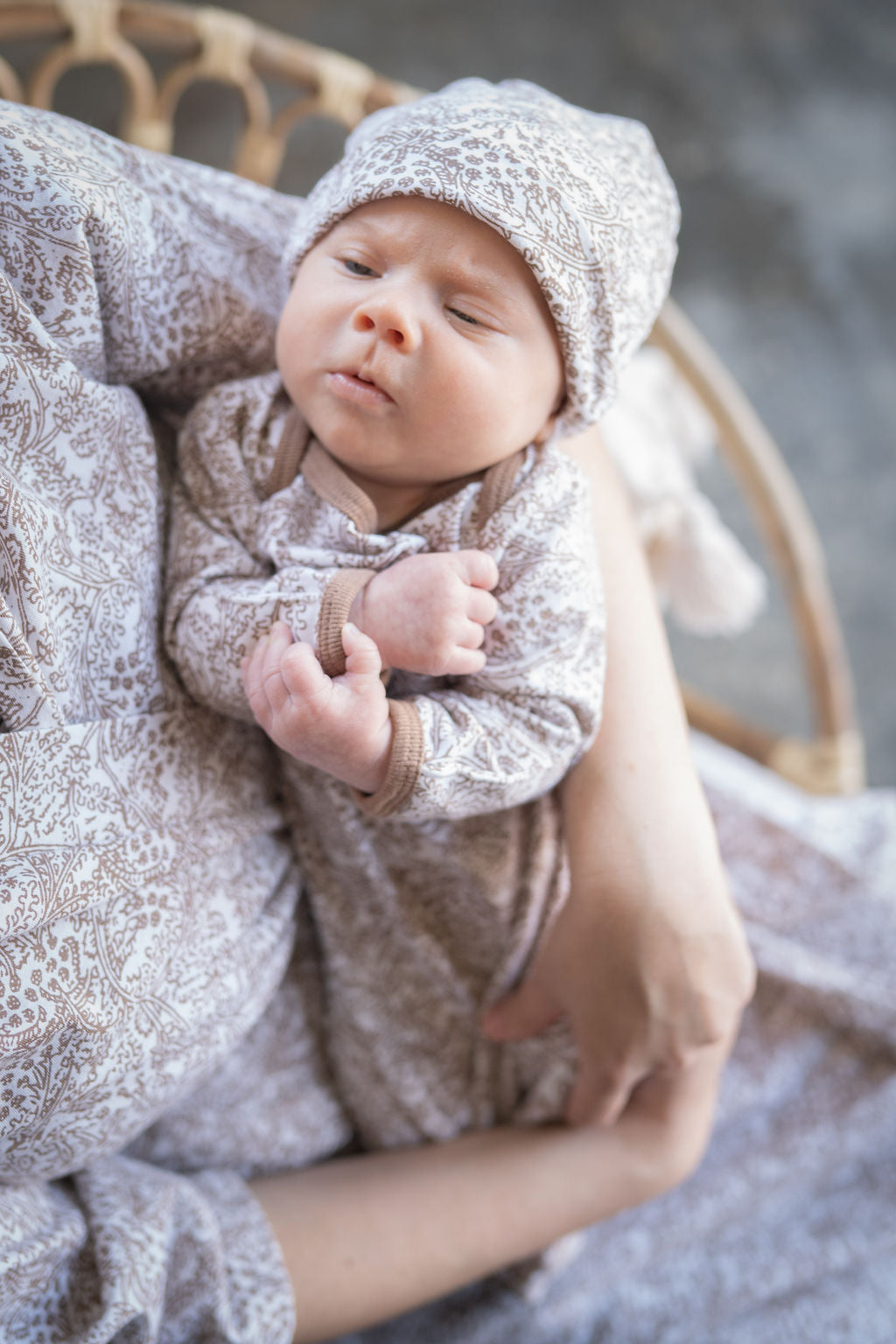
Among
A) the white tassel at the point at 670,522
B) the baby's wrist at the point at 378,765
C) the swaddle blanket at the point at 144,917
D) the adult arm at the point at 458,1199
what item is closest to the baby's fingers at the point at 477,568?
the baby's wrist at the point at 378,765

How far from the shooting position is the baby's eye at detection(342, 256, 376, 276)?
709 mm

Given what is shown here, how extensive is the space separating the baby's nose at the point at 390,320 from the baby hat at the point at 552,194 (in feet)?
0.24

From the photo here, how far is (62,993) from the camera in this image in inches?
25.2

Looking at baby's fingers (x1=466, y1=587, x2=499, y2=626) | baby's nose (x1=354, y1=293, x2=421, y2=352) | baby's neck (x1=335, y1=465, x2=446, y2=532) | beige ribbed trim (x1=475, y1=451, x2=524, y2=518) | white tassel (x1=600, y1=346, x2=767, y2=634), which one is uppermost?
baby's nose (x1=354, y1=293, x2=421, y2=352)

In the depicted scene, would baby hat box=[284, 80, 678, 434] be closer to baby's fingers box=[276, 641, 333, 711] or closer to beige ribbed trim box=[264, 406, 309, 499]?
beige ribbed trim box=[264, 406, 309, 499]

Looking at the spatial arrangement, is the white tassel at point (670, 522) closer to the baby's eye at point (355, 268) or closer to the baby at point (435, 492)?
the baby at point (435, 492)

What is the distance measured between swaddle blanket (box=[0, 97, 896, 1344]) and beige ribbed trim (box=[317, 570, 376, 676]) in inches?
5.7

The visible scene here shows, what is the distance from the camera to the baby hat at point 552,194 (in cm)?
68

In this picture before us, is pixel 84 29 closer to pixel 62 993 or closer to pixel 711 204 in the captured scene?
pixel 62 993

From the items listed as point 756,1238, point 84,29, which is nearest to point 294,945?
point 756,1238

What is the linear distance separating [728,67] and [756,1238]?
8.17 ft

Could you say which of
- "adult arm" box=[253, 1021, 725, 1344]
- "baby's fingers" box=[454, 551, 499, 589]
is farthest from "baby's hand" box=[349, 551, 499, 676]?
"adult arm" box=[253, 1021, 725, 1344]

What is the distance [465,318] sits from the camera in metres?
0.70

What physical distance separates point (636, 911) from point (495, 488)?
0.99 ft
